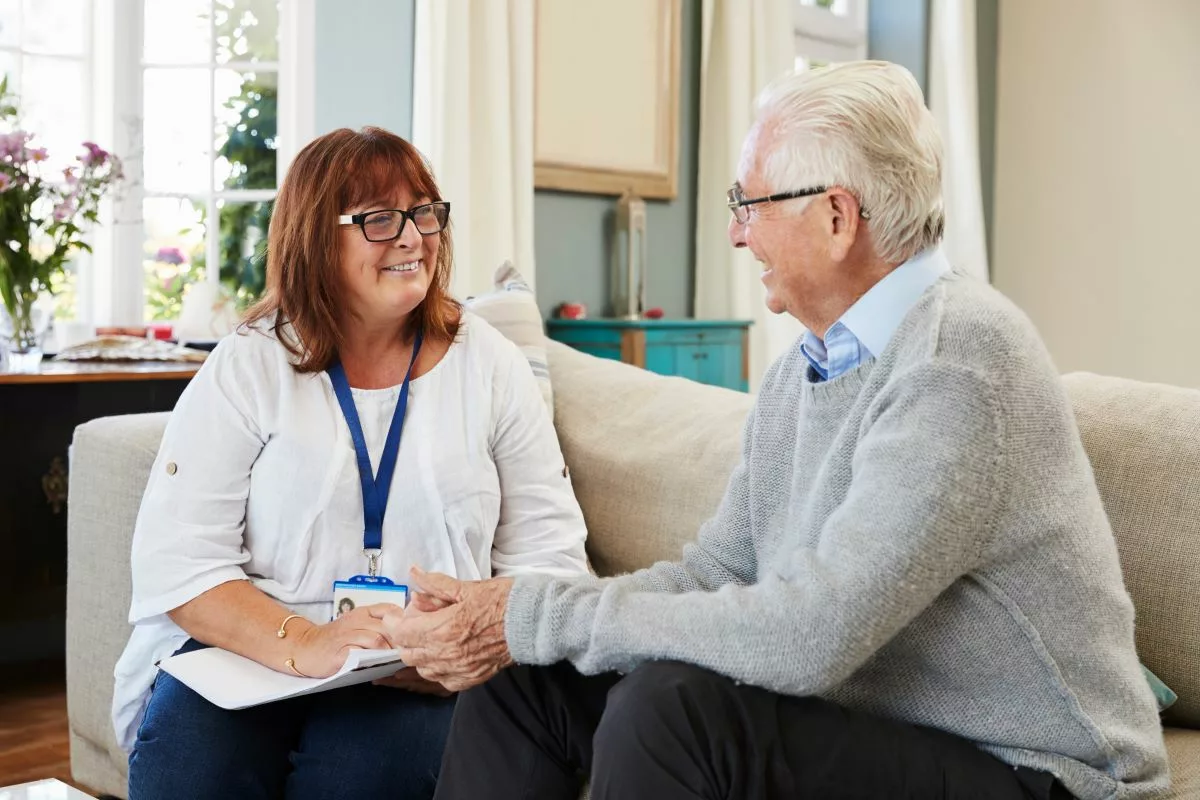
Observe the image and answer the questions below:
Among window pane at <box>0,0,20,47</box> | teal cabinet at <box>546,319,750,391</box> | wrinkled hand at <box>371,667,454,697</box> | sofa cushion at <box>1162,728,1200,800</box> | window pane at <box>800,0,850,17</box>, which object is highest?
window pane at <box>800,0,850,17</box>

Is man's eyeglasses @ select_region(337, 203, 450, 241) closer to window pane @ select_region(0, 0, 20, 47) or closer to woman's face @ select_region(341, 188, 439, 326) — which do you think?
woman's face @ select_region(341, 188, 439, 326)

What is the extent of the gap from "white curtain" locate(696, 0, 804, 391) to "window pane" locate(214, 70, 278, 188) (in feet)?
5.42

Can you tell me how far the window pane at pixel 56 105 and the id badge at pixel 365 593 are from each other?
2.31m

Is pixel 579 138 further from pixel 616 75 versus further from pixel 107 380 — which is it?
pixel 107 380

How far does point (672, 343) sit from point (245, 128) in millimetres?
1478

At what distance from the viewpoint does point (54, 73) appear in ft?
12.1

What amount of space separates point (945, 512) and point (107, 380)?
7.78 ft

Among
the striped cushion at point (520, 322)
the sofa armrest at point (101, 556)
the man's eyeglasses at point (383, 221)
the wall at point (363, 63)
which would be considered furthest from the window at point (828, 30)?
the sofa armrest at point (101, 556)

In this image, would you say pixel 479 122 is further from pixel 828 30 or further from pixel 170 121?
pixel 828 30

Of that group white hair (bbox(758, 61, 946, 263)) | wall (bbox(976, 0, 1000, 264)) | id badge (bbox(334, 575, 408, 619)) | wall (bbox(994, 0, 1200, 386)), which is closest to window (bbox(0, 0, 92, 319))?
id badge (bbox(334, 575, 408, 619))

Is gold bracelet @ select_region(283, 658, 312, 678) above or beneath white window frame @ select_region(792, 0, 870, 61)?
beneath

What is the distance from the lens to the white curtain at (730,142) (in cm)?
479

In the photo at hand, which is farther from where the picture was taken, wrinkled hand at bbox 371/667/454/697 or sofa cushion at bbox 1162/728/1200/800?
wrinkled hand at bbox 371/667/454/697

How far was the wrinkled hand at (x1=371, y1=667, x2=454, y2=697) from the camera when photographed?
5.62ft
